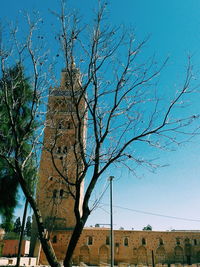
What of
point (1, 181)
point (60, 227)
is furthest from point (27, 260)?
point (1, 181)

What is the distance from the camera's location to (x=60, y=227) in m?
35.8

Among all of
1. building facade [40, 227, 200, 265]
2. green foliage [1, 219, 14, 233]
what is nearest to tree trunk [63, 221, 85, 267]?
green foliage [1, 219, 14, 233]

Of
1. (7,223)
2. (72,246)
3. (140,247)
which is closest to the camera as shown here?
(72,246)

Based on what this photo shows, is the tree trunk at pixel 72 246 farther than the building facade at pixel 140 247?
No

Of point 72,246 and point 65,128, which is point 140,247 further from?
point 72,246

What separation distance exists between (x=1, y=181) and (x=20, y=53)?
8395 millimetres

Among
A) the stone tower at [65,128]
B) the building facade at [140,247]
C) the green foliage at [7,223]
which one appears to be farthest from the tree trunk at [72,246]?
the building facade at [140,247]

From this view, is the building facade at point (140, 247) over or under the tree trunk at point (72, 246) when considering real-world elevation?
under

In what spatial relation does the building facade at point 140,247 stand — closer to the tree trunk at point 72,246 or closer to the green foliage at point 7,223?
the green foliage at point 7,223

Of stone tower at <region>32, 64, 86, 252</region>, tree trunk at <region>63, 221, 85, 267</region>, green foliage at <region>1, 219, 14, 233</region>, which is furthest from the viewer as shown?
green foliage at <region>1, 219, 14, 233</region>

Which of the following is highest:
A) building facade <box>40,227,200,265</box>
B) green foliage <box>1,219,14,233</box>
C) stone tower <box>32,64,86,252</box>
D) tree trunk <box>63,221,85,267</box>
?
stone tower <box>32,64,86,252</box>

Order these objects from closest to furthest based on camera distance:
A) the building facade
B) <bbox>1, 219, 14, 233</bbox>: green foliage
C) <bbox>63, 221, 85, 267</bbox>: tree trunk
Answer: <bbox>63, 221, 85, 267</bbox>: tree trunk → <bbox>1, 219, 14, 233</bbox>: green foliage → the building facade

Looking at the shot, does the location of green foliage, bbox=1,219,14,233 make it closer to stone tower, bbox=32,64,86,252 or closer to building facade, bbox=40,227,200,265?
stone tower, bbox=32,64,86,252

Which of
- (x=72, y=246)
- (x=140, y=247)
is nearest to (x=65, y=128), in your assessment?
(x=72, y=246)
